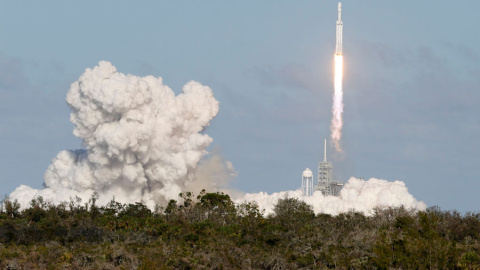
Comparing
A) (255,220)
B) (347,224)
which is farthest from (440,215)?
(255,220)

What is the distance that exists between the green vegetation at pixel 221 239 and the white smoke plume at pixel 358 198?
332 inches

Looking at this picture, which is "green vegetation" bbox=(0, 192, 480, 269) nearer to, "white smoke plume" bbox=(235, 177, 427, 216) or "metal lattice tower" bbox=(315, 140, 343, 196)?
"white smoke plume" bbox=(235, 177, 427, 216)

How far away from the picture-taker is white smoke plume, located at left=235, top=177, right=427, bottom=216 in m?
107

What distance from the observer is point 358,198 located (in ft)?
363

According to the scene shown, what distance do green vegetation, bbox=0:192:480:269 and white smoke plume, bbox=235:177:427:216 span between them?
843 cm

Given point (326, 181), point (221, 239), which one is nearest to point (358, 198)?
point (326, 181)

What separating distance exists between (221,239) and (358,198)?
137 feet

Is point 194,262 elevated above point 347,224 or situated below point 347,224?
below

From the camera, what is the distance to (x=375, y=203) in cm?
10925

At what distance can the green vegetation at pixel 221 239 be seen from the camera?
5944 cm

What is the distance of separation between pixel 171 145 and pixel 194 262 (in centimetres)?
4572

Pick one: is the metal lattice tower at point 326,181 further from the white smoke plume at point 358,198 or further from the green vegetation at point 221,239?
the green vegetation at point 221,239

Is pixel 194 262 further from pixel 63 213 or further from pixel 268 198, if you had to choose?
pixel 268 198

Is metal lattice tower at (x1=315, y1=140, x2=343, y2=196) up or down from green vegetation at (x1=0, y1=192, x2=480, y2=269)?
up
